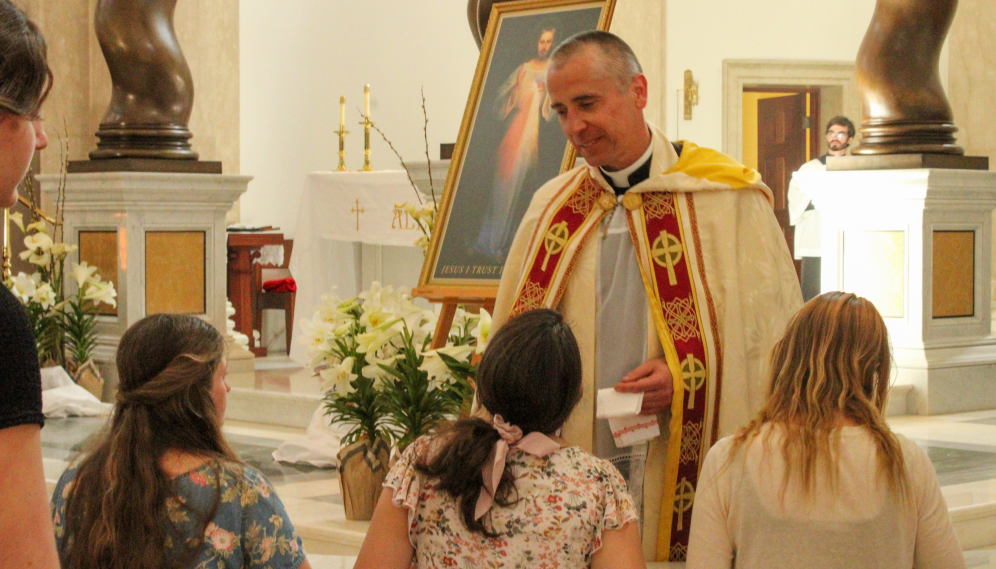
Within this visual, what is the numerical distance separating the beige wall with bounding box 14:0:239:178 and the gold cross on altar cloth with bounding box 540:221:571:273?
557 centimetres

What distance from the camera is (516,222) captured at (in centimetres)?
417

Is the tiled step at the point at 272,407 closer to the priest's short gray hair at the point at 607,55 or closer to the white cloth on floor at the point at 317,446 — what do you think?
the white cloth on floor at the point at 317,446

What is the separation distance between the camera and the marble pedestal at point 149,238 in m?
7.15

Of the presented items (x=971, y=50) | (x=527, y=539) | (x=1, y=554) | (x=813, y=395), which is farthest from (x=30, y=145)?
(x=971, y=50)

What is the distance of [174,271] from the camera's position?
24.0 ft

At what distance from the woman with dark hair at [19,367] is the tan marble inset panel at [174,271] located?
6.14 metres

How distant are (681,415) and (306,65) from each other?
944 centimetres

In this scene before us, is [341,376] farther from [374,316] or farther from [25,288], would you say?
[25,288]

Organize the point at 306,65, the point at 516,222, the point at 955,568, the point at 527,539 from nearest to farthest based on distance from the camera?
the point at 527,539 < the point at 955,568 < the point at 516,222 < the point at 306,65

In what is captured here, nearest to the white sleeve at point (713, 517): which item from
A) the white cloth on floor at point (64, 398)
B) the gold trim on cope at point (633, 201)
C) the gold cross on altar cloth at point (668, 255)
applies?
the gold cross on altar cloth at point (668, 255)

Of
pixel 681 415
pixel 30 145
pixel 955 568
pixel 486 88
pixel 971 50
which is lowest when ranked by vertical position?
pixel 955 568

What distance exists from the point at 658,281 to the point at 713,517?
31.2 inches

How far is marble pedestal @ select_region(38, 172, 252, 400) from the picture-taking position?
7.15 metres

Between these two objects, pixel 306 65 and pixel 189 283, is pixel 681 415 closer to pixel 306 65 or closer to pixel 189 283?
pixel 189 283
